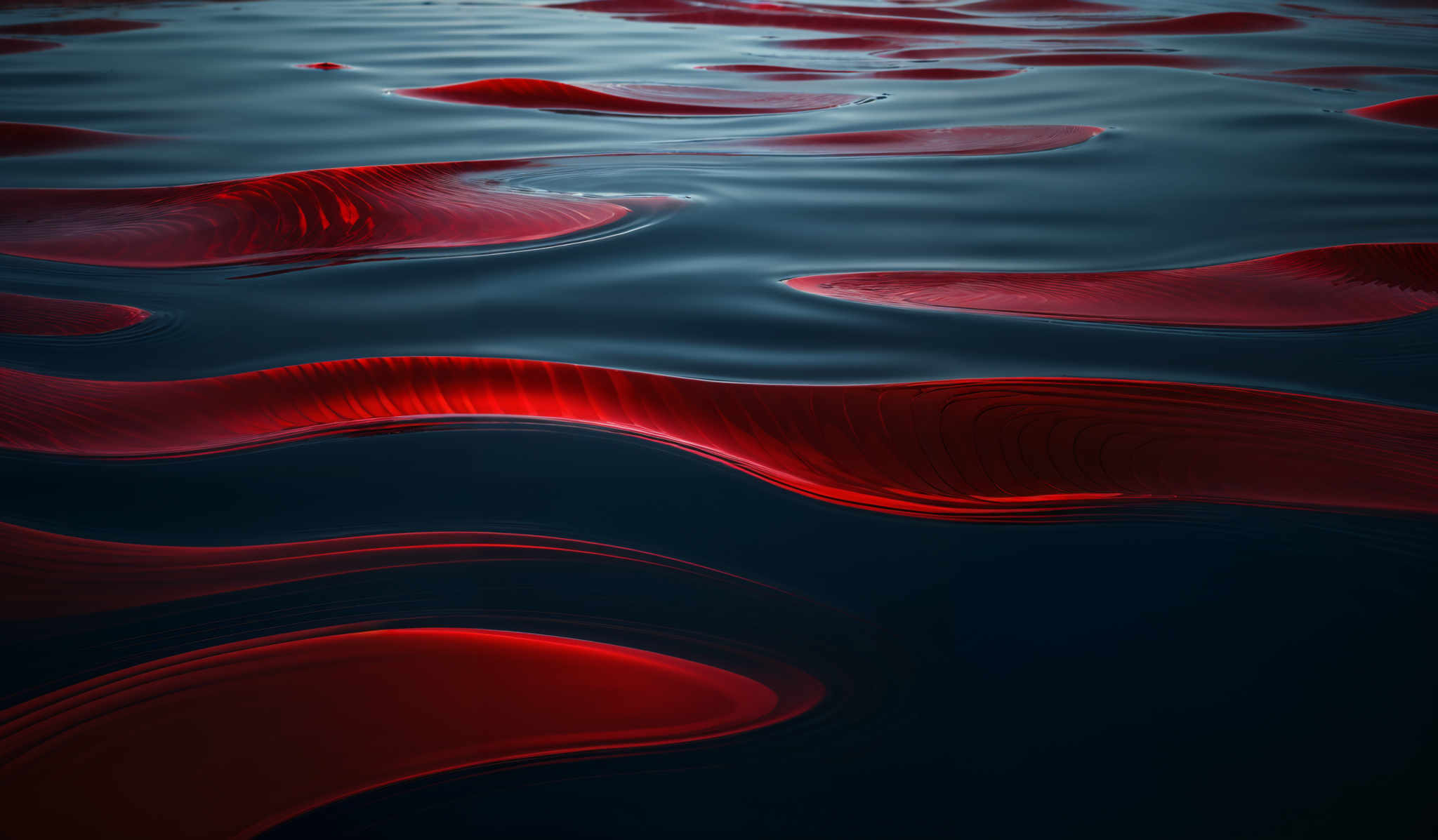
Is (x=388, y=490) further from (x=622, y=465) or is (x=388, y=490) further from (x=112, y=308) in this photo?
(x=112, y=308)

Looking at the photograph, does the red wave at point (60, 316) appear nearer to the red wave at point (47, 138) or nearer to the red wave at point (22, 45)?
the red wave at point (47, 138)

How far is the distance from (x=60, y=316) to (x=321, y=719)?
81 centimetres

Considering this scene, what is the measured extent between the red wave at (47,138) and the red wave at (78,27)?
9.79 feet

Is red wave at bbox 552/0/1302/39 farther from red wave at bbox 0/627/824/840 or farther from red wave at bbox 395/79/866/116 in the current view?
red wave at bbox 0/627/824/840

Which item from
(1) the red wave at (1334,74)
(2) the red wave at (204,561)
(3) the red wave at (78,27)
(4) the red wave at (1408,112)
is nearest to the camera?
(2) the red wave at (204,561)

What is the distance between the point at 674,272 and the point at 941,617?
0.72 meters

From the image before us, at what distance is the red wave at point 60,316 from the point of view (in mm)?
960

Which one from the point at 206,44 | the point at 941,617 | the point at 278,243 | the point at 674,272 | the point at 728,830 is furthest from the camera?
the point at 206,44

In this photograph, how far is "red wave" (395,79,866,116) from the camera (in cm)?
250

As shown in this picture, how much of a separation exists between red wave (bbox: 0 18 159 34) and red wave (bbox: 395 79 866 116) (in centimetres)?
289

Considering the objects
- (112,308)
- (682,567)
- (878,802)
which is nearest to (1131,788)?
(878,802)

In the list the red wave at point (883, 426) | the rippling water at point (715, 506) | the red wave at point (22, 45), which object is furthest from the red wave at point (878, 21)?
the red wave at point (883, 426)

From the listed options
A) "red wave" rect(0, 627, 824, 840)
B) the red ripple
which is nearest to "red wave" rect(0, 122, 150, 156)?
"red wave" rect(0, 627, 824, 840)

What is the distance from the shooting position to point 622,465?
70cm
